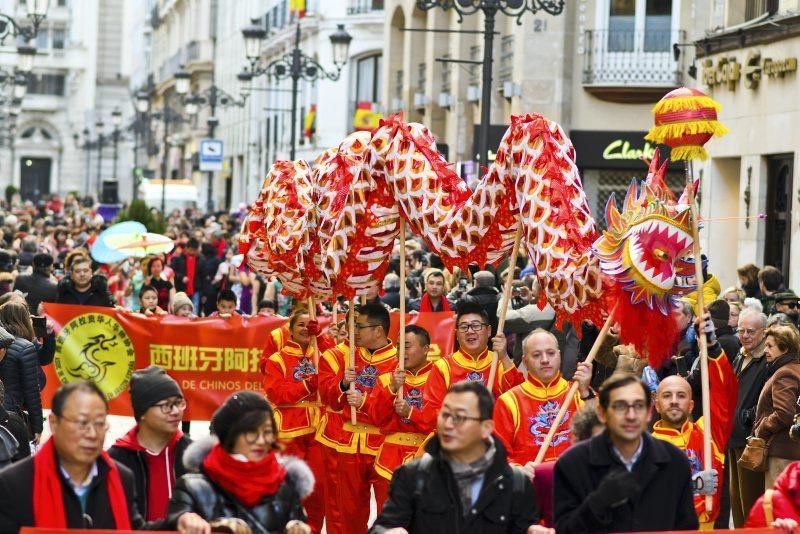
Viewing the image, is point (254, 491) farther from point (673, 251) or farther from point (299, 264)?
point (299, 264)

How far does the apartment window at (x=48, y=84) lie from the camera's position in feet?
385

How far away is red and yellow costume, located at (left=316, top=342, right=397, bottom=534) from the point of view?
1071 centimetres

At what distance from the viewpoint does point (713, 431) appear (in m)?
8.84

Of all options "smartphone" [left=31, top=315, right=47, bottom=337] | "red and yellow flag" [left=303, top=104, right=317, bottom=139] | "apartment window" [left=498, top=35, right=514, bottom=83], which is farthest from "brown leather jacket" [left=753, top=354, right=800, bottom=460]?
"red and yellow flag" [left=303, top=104, right=317, bottom=139]

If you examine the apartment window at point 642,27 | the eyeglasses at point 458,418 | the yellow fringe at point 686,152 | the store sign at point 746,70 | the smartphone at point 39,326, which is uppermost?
the apartment window at point 642,27

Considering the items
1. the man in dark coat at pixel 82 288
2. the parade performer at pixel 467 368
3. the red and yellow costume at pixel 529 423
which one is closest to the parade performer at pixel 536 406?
the red and yellow costume at pixel 529 423

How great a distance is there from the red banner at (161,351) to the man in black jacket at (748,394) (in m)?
4.99

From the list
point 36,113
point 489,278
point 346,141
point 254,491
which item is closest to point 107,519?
point 254,491

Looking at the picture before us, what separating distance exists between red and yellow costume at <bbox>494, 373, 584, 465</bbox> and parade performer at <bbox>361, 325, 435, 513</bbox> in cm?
144

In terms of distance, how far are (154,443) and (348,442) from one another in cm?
363

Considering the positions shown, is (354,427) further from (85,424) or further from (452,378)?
(85,424)

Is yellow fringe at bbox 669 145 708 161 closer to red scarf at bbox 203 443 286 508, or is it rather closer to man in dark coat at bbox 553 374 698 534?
man in dark coat at bbox 553 374 698 534

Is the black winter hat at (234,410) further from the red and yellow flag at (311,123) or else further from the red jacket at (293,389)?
the red and yellow flag at (311,123)

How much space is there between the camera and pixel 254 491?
20.3 feet
